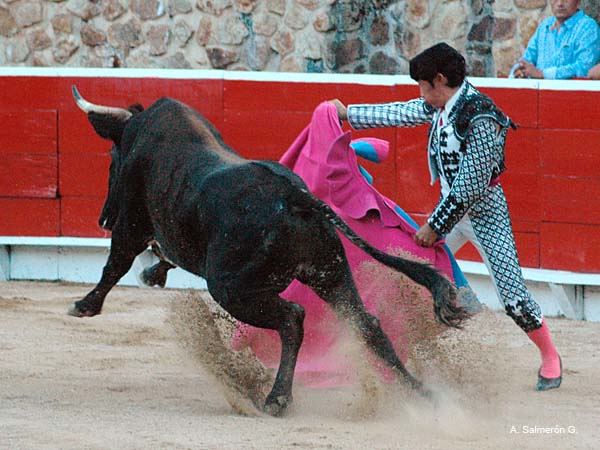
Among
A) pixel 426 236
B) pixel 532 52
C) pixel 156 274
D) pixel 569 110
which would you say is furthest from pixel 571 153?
pixel 156 274

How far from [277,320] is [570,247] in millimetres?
2295

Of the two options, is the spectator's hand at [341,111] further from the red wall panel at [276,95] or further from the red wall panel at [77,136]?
the red wall panel at [77,136]

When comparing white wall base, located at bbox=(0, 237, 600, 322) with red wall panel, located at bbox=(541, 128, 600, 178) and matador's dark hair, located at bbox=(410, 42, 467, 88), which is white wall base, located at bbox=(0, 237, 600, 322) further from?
matador's dark hair, located at bbox=(410, 42, 467, 88)

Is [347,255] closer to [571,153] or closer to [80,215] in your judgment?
[571,153]

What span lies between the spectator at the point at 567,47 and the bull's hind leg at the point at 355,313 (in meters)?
2.64

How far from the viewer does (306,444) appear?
11.7 ft

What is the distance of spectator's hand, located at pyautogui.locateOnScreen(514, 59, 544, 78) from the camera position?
6.28 m

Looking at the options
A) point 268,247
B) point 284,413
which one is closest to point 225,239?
point 268,247

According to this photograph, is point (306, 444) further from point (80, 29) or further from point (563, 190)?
point (80, 29)

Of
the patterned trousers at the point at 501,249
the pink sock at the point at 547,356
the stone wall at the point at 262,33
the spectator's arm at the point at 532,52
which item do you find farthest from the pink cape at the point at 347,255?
the stone wall at the point at 262,33

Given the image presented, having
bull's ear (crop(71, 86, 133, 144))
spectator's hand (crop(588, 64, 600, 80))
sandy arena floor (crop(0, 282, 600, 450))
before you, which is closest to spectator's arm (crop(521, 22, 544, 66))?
spectator's hand (crop(588, 64, 600, 80))

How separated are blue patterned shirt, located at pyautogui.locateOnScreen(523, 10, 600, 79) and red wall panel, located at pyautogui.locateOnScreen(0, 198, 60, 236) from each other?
2.56m

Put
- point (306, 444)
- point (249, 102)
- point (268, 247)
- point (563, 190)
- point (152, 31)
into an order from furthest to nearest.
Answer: point (152, 31) < point (249, 102) < point (563, 190) < point (268, 247) < point (306, 444)

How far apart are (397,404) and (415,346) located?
0.41 m
